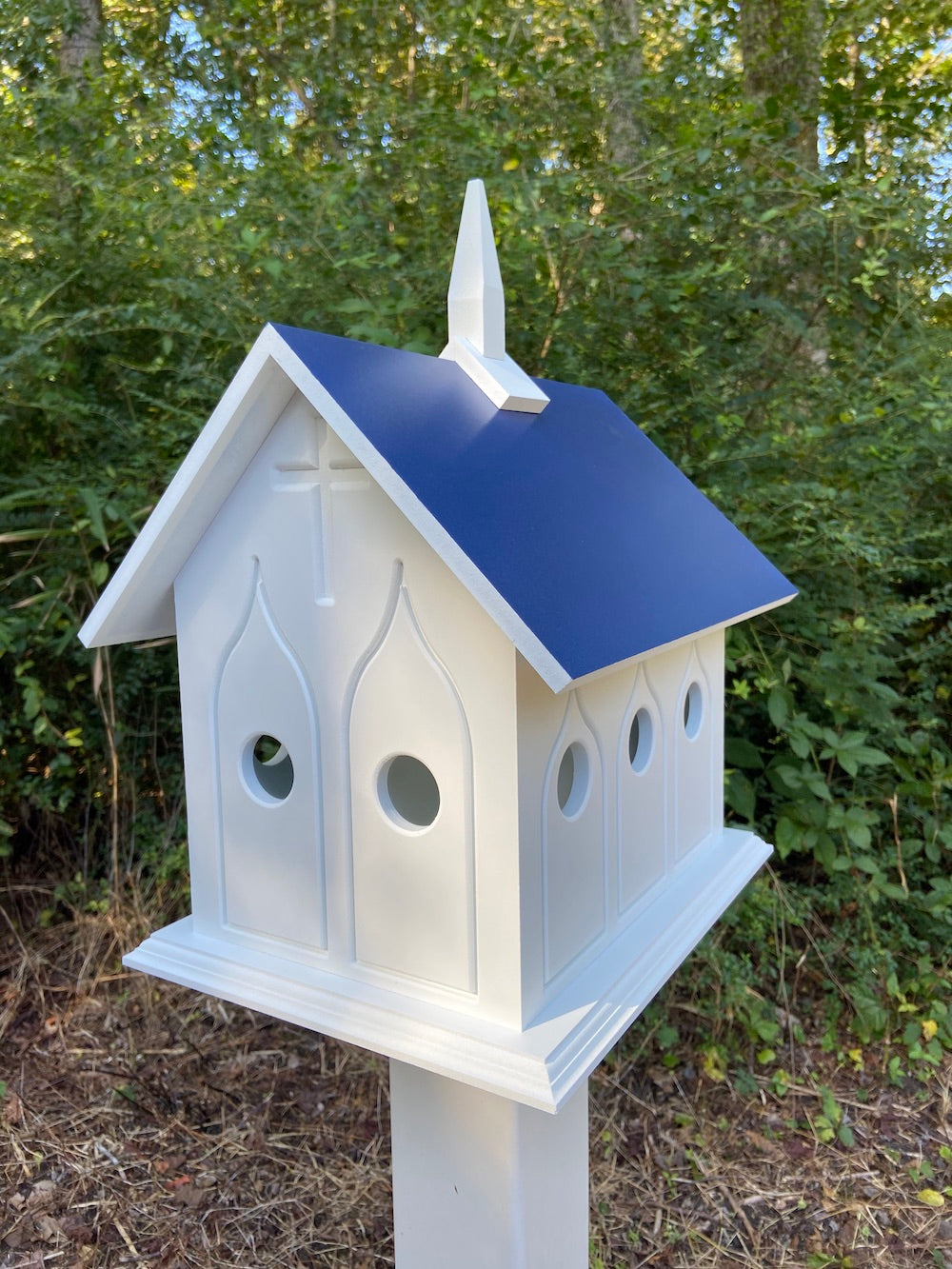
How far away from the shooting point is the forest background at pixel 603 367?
6.45 feet

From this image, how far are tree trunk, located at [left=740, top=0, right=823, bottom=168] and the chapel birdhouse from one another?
226 cm

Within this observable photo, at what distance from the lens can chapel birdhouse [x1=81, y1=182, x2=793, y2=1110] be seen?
818 mm

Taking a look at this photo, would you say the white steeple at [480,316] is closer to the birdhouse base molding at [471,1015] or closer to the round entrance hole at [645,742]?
the round entrance hole at [645,742]

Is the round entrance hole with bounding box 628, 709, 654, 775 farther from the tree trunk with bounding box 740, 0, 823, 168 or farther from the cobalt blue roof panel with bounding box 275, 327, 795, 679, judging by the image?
the tree trunk with bounding box 740, 0, 823, 168

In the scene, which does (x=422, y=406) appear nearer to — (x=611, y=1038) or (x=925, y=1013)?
(x=611, y=1038)

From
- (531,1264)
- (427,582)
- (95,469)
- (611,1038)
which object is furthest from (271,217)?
(531,1264)

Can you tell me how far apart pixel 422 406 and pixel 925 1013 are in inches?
86.4

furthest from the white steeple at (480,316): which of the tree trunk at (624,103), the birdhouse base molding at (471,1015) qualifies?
the tree trunk at (624,103)

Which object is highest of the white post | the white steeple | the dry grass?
the white steeple

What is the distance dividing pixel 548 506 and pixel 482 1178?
0.84 metres

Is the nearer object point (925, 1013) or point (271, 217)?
point (271, 217)

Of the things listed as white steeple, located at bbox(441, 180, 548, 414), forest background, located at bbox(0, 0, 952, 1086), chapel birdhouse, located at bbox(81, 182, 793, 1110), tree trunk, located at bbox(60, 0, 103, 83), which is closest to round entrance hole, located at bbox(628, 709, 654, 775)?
chapel birdhouse, located at bbox(81, 182, 793, 1110)

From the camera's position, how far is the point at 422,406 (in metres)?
0.90

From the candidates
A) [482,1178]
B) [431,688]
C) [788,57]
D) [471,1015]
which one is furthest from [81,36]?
[482,1178]
